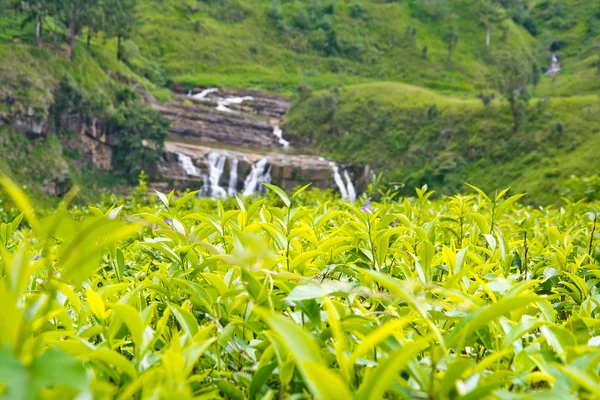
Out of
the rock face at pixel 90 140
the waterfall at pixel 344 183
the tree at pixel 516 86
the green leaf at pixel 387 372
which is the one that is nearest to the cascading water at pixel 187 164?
the rock face at pixel 90 140

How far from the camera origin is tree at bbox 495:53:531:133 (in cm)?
3036

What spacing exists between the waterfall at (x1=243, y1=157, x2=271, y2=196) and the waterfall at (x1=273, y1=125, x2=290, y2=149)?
26.3ft

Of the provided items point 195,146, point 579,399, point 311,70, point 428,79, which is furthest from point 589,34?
point 579,399

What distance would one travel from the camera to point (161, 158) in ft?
98.5

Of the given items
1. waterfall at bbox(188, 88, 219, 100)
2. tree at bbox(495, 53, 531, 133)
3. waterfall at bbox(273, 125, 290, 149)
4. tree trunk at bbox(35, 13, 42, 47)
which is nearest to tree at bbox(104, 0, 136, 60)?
tree trunk at bbox(35, 13, 42, 47)

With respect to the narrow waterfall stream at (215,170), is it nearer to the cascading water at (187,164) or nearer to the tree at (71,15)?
the cascading water at (187,164)

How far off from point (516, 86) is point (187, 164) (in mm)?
23041

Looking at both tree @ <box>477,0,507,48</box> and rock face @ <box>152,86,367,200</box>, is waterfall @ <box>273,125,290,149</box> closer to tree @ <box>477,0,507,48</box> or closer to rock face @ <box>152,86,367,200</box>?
rock face @ <box>152,86,367,200</box>

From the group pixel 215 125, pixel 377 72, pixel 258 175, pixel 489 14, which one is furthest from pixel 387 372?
pixel 489 14

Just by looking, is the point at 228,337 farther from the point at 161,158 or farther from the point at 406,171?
the point at 406,171

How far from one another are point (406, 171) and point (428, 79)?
23.9 metres

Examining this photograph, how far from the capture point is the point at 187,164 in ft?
95.5

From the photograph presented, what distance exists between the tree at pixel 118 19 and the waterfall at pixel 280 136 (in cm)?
1502

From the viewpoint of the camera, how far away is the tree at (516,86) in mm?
30359
